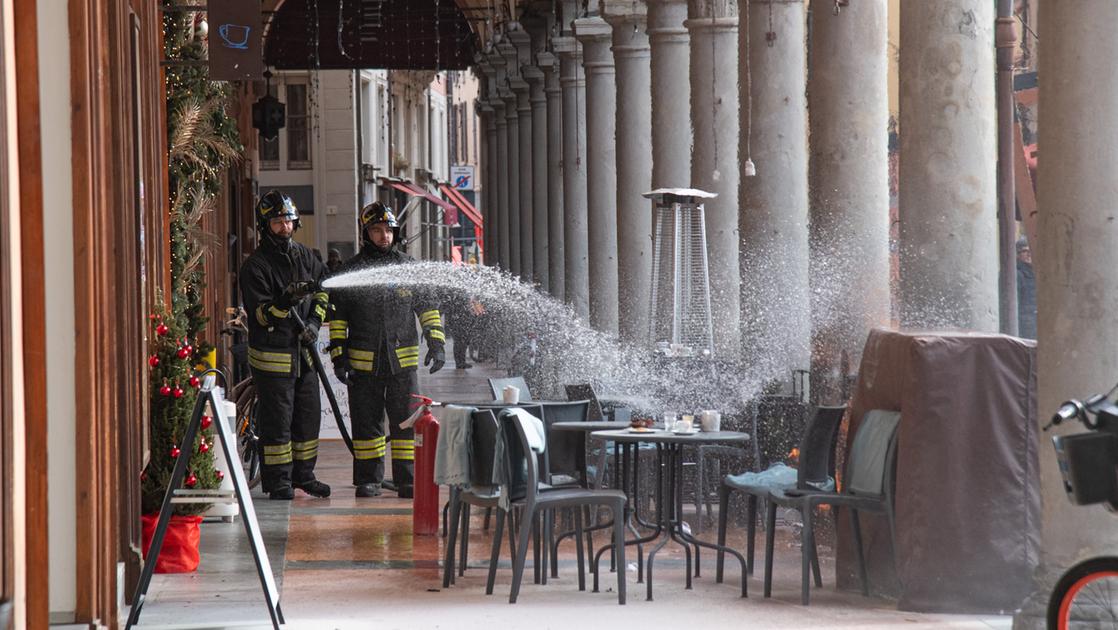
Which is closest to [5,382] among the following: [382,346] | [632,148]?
[382,346]

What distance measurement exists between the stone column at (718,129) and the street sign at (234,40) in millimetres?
3740

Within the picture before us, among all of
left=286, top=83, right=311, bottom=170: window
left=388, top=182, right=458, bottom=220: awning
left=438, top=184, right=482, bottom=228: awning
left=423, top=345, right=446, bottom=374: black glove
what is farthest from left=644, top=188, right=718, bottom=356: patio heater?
left=438, top=184, right=482, bottom=228: awning

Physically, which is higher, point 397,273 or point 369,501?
point 397,273

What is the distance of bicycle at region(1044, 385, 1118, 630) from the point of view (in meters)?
6.18

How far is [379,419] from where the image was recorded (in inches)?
500

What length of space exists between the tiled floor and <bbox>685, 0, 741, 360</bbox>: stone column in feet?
14.6

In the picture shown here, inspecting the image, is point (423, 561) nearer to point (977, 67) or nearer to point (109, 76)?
point (109, 76)

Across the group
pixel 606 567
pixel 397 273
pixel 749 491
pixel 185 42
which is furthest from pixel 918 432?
pixel 185 42

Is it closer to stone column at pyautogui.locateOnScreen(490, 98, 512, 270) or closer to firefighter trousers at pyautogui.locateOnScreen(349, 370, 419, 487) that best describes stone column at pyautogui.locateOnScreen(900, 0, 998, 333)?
firefighter trousers at pyautogui.locateOnScreen(349, 370, 419, 487)

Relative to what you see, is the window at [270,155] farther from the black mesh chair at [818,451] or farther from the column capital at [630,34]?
the black mesh chair at [818,451]

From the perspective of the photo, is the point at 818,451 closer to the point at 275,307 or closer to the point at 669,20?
the point at 275,307

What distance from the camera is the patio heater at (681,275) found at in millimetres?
13727

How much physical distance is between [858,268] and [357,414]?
3537 mm

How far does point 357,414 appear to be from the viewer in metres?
12.6
